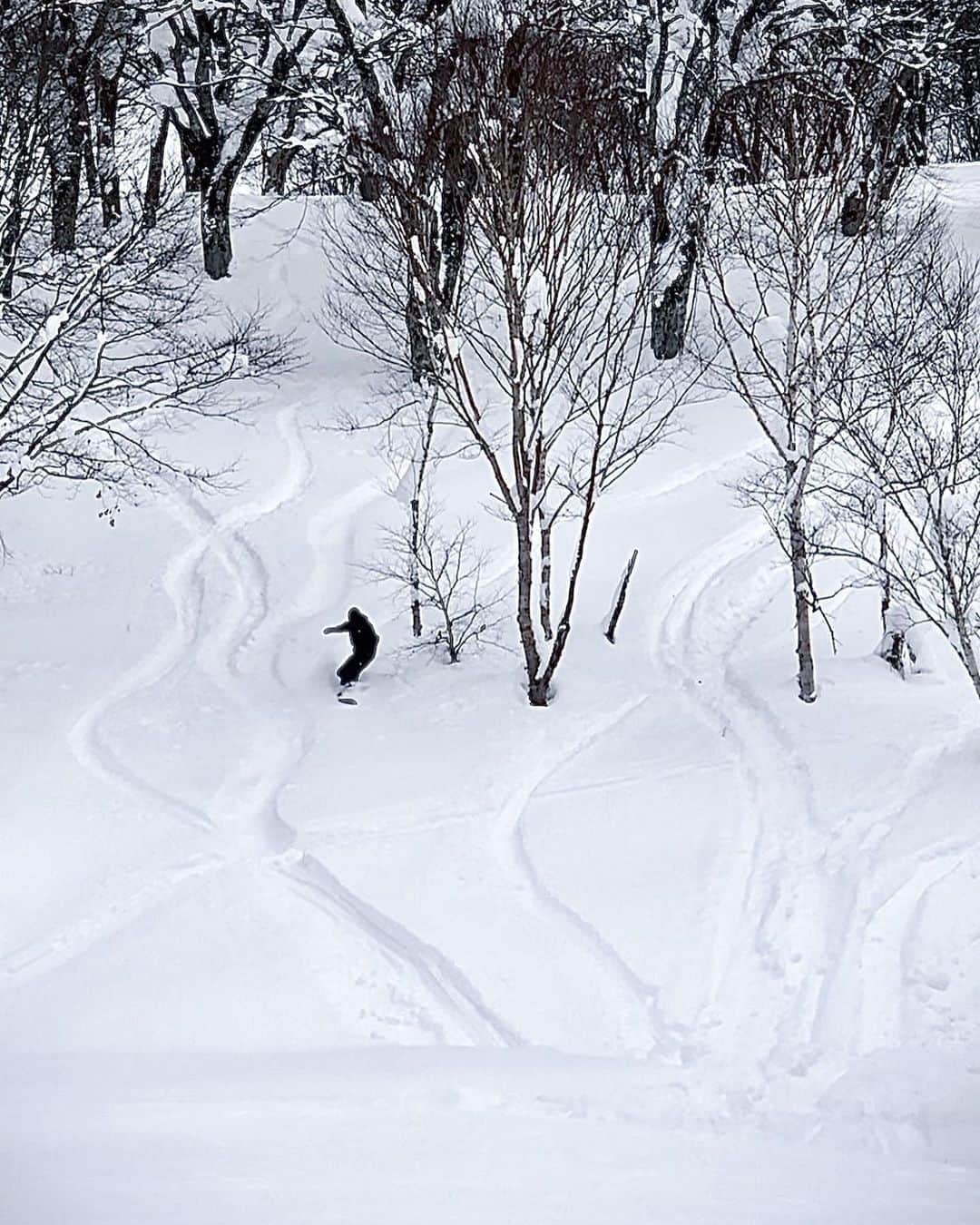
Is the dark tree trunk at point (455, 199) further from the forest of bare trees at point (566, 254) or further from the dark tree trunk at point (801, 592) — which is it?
the dark tree trunk at point (801, 592)

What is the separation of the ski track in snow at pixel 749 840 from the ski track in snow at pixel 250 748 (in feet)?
6.18

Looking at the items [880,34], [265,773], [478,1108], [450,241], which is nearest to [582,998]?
[478,1108]

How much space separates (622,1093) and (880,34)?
62.9 feet

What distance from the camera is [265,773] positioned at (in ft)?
42.4

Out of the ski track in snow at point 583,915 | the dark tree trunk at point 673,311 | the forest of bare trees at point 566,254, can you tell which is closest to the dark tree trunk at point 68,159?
the forest of bare trees at point 566,254

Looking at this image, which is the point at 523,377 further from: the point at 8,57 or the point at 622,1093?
the point at 622,1093

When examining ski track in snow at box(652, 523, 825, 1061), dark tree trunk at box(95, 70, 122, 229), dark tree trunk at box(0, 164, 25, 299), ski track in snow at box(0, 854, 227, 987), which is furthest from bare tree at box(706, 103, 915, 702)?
dark tree trunk at box(95, 70, 122, 229)

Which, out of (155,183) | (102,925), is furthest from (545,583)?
(155,183)

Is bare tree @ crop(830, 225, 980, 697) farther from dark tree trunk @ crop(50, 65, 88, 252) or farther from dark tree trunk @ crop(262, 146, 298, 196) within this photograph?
dark tree trunk @ crop(262, 146, 298, 196)

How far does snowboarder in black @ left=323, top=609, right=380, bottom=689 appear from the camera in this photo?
571 inches

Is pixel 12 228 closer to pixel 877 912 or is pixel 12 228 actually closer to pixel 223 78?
pixel 223 78

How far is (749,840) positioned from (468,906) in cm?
280

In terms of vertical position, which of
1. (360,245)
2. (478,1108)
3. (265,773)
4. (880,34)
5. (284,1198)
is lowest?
(265,773)

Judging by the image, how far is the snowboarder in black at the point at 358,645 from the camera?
47.6 feet
